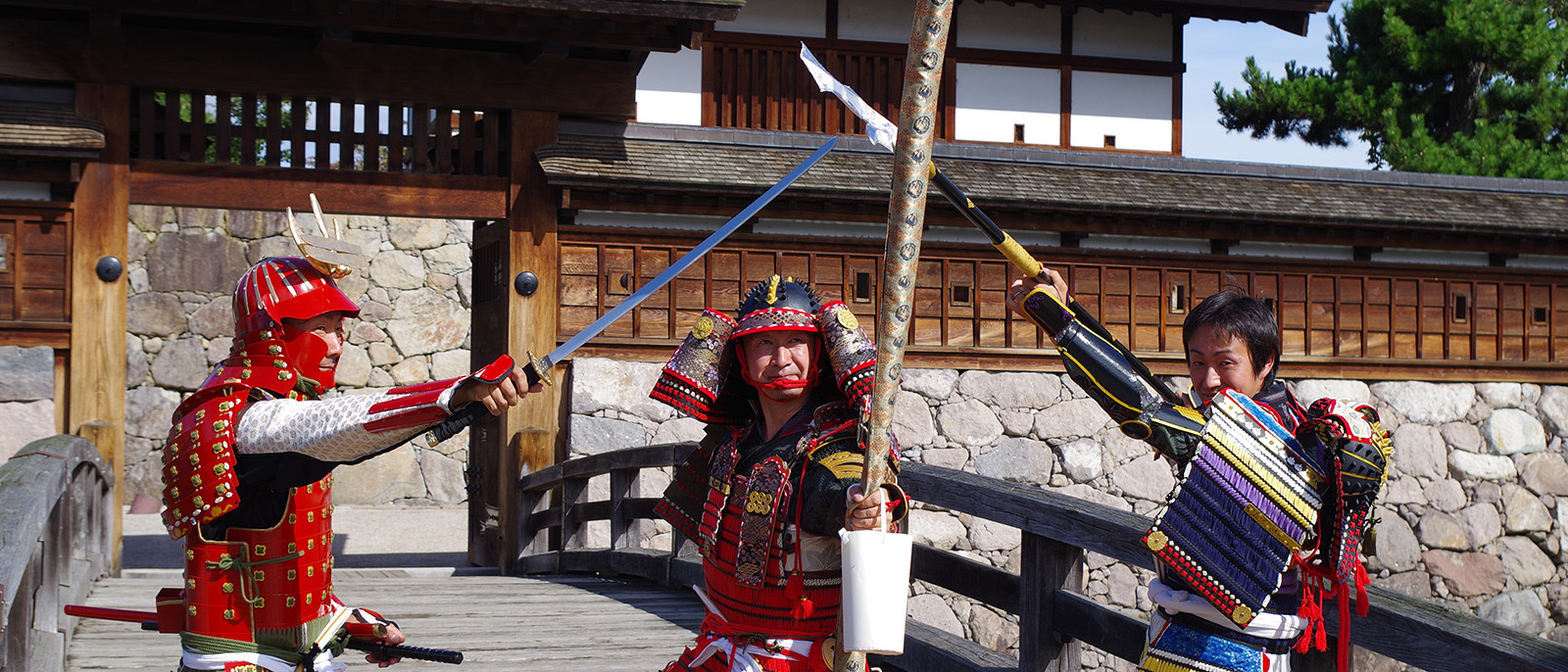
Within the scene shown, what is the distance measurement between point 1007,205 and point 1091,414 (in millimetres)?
2102

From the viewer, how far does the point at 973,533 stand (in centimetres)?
1007

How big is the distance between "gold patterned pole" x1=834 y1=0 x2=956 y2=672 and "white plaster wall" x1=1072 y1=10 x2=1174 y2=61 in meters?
9.34

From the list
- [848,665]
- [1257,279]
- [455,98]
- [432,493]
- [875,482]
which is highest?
[455,98]

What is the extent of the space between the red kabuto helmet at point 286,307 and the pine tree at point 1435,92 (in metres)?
13.9

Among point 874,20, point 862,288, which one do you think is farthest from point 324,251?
point 874,20

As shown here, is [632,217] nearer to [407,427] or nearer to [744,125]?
[744,125]

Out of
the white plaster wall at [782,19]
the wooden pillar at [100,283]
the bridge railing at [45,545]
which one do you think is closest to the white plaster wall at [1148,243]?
the white plaster wall at [782,19]

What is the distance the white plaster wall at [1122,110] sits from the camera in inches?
441

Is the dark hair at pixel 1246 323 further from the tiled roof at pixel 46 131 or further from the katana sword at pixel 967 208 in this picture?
the tiled roof at pixel 46 131

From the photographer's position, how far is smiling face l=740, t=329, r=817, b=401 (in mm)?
3148

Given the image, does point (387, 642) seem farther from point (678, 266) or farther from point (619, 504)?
point (619, 504)

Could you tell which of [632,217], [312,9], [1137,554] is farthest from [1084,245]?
[1137,554]

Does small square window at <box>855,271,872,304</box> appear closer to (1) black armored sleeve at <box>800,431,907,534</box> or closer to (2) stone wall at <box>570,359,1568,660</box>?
(2) stone wall at <box>570,359,1568,660</box>

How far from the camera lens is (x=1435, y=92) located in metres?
15.6
